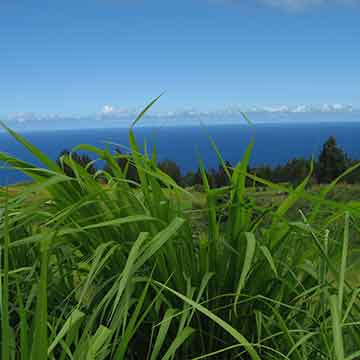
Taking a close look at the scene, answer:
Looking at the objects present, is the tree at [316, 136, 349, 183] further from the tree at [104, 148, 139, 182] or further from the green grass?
the green grass

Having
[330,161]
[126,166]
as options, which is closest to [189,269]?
[126,166]

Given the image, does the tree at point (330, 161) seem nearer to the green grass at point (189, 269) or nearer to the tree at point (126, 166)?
the tree at point (126, 166)

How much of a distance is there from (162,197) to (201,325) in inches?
15.4

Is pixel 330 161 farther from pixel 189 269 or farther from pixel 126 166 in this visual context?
pixel 189 269

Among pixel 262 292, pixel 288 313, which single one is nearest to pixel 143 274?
pixel 262 292

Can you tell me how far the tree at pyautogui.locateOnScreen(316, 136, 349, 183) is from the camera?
68.8 ft

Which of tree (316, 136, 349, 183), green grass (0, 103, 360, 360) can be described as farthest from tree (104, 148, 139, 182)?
tree (316, 136, 349, 183)

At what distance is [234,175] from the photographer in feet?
4.33

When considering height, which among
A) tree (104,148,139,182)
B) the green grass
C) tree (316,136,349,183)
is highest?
tree (104,148,139,182)

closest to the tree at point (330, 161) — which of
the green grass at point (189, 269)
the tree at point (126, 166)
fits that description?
the tree at point (126, 166)

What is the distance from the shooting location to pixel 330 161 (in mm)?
22219

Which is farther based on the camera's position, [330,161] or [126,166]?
[330,161]

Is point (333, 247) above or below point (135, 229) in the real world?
below

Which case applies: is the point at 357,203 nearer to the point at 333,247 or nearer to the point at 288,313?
the point at 333,247
